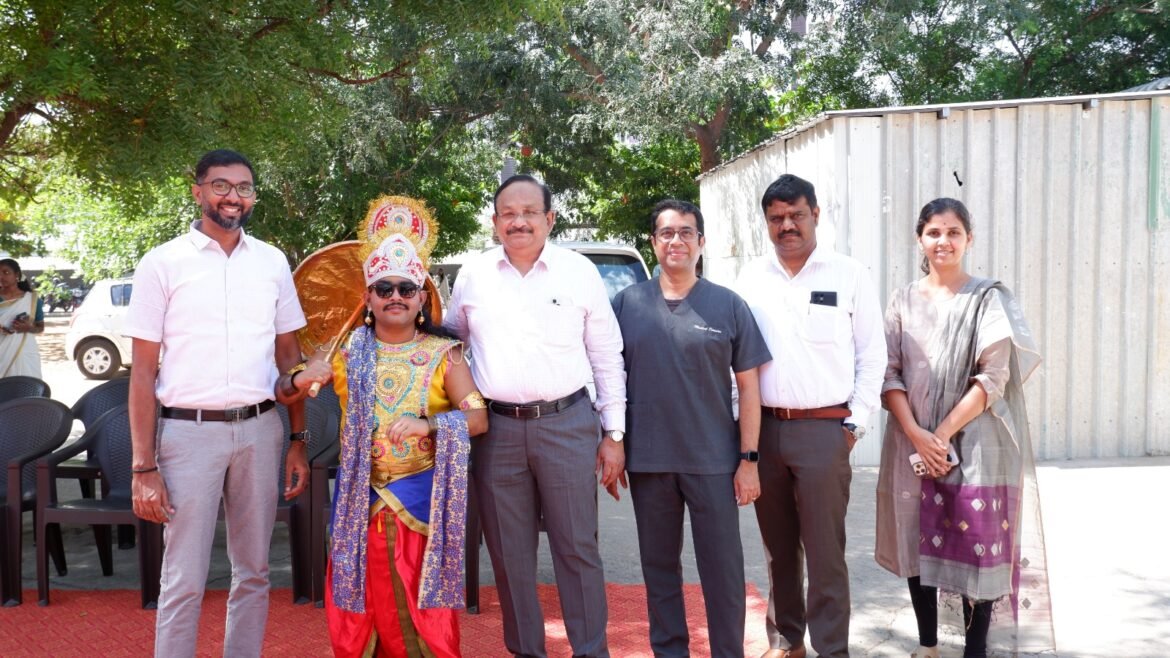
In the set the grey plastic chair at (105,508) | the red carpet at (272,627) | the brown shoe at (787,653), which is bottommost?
the red carpet at (272,627)

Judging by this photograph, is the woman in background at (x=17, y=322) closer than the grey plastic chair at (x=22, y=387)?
No

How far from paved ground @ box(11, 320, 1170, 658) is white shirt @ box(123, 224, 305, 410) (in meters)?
2.01

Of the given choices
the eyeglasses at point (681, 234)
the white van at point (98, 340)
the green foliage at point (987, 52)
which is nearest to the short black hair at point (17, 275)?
the eyeglasses at point (681, 234)

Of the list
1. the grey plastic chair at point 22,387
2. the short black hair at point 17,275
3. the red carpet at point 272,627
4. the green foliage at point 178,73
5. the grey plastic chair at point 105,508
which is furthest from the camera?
the short black hair at point 17,275

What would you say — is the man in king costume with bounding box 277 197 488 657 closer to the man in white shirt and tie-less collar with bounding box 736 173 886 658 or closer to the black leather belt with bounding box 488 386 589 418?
the black leather belt with bounding box 488 386 589 418

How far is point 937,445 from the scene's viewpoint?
12.5 feet

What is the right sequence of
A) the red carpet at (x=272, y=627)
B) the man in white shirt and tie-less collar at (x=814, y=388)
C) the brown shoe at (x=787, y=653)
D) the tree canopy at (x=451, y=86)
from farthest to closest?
the tree canopy at (x=451, y=86), the red carpet at (x=272, y=627), the brown shoe at (x=787, y=653), the man in white shirt and tie-less collar at (x=814, y=388)

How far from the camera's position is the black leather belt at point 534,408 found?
3605mm

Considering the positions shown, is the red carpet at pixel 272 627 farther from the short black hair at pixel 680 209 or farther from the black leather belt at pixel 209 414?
the short black hair at pixel 680 209

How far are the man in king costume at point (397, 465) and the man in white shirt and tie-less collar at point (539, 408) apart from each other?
5.9 inches

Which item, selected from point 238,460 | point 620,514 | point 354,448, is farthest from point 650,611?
point 620,514

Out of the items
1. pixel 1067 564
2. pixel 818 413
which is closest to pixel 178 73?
pixel 818 413

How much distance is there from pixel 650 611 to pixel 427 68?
4971 mm

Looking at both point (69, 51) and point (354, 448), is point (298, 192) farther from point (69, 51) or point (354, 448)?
point (354, 448)
